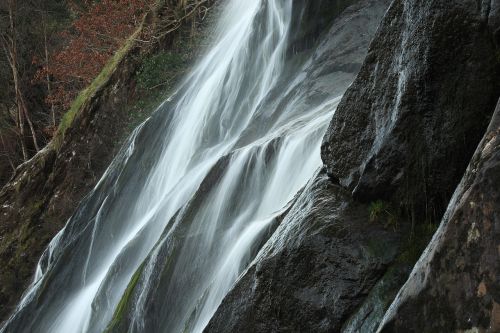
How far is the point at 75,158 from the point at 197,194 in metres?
9.02

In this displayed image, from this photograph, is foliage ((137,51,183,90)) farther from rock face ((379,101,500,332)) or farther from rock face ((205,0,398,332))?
rock face ((379,101,500,332))

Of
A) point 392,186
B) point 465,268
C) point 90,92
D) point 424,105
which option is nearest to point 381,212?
point 392,186

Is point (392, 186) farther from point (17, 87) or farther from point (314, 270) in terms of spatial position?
point (17, 87)

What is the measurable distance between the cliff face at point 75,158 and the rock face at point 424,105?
10751 millimetres

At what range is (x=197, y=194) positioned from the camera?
8.44m

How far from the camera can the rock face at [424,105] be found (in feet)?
12.9

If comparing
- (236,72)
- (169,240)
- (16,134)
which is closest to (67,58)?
(16,134)

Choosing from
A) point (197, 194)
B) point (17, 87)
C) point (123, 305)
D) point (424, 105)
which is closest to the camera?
point (424, 105)

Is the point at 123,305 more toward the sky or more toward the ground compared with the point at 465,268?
more toward the ground

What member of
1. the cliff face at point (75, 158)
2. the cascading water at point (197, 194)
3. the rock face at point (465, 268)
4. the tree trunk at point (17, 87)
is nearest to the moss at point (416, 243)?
the rock face at point (465, 268)

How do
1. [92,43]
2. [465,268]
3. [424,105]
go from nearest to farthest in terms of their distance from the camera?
1. [465,268]
2. [424,105]
3. [92,43]

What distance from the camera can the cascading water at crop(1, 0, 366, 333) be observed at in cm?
728

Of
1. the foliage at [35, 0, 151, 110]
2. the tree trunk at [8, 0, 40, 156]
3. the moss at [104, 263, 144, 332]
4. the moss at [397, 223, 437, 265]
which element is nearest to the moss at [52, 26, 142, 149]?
the foliage at [35, 0, 151, 110]

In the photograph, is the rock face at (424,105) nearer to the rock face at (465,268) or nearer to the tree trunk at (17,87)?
the rock face at (465,268)
